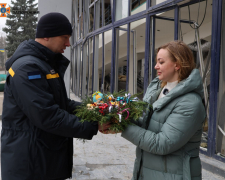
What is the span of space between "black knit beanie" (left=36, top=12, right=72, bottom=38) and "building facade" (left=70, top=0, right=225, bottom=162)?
746 millimetres

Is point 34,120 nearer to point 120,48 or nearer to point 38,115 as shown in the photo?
point 38,115

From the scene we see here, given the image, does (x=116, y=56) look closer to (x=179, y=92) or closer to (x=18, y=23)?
(x=179, y=92)

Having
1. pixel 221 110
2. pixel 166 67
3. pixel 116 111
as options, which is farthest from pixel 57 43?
pixel 221 110

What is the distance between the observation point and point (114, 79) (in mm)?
8797

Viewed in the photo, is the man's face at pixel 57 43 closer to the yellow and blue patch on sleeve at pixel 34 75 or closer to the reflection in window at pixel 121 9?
the yellow and blue patch on sleeve at pixel 34 75

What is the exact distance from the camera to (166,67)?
186cm

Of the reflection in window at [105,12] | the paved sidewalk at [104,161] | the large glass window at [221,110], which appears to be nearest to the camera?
the paved sidewalk at [104,161]

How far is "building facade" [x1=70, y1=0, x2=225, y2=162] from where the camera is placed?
14.2 feet

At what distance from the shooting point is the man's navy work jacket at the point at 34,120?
178 cm

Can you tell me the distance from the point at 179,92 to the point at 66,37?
103 centimetres

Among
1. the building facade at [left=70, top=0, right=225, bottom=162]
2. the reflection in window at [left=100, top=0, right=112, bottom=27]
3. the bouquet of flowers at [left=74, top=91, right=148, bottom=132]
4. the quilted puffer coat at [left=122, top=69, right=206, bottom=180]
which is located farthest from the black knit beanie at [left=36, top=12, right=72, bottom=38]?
the reflection in window at [left=100, top=0, right=112, bottom=27]

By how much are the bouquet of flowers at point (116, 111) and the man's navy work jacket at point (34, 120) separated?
0.32ft

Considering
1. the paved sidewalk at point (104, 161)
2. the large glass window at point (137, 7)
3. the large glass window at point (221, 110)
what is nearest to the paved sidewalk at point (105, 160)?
the paved sidewalk at point (104, 161)

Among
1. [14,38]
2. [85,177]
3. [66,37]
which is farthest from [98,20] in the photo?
[14,38]
